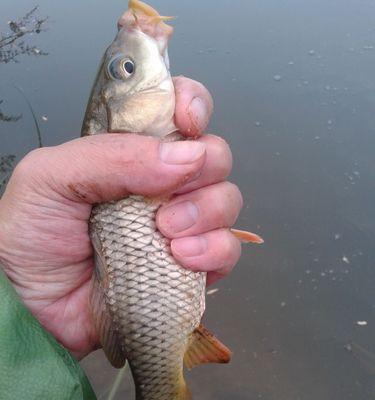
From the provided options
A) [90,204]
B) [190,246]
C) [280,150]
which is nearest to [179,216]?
[190,246]

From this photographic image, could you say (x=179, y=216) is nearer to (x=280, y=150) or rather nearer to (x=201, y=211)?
(x=201, y=211)

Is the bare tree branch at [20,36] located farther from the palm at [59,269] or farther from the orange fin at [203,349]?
the orange fin at [203,349]

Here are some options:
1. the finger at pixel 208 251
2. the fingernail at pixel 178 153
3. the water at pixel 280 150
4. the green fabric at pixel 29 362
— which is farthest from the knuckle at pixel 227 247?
the water at pixel 280 150

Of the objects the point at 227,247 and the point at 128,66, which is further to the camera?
the point at 227,247

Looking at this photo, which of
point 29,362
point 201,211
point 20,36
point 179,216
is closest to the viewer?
point 29,362

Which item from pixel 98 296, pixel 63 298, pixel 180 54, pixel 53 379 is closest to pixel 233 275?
pixel 63 298

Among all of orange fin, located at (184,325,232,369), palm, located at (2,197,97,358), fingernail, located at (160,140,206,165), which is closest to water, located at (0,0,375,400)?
palm, located at (2,197,97,358)

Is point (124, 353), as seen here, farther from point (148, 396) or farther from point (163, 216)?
point (163, 216)
